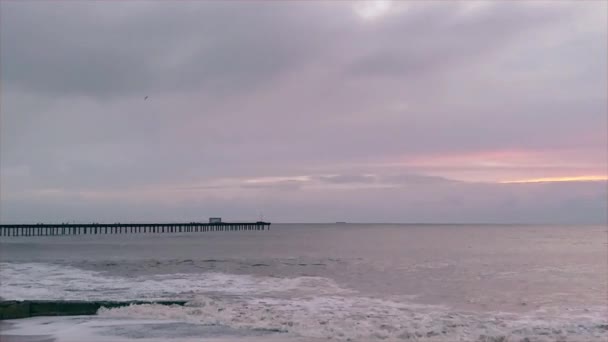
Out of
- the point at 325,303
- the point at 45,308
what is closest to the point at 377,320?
the point at 325,303

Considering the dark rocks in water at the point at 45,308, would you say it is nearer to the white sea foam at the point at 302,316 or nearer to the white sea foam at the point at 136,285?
the white sea foam at the point at 302,316

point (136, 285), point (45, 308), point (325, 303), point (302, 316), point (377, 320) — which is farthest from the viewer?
point (136, 285)

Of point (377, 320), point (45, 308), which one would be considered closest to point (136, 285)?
point (45, 308)

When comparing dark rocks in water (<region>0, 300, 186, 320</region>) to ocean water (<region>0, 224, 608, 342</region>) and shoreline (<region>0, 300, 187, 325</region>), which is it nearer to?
shoreline (<region>0, 300, 187, 325</region>)

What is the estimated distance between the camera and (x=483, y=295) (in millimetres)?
28266

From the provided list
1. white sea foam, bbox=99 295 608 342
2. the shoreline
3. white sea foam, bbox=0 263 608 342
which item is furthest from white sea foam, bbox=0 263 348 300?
white sea foam, bbox=99 295 608 342

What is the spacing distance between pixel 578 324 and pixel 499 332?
328 cm

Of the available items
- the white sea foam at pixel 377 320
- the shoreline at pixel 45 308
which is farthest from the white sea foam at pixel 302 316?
the shoreline at pixel 45 308

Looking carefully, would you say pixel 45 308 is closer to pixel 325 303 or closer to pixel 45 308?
pixel 45 308

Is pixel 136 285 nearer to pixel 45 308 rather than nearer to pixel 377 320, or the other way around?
pixel 45 308

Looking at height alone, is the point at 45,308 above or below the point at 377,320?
above

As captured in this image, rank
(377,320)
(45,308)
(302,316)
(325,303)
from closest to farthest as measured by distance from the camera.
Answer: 1. (377,320)
2. (45,308)
3. (302,316)
4. (325,303)

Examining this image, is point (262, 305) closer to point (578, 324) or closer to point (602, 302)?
point (578, 324)

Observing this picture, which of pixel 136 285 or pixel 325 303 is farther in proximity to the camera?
pixel 136 285
